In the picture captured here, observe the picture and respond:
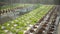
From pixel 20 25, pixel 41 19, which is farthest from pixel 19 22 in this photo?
pixel 41 19

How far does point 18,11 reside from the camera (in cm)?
213

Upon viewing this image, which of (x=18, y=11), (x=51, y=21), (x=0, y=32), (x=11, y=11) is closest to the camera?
(x=0, y=32)

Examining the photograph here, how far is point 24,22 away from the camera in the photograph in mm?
2186

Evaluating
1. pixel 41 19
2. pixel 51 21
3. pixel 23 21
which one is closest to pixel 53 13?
pixel 51 21

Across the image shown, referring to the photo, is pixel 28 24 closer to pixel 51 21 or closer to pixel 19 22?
pixel 19 22

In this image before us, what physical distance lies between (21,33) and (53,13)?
100 cm

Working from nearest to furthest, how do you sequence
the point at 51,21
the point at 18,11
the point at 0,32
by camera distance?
the point at 0,32 < the point at 18,11 < the point at 51,21

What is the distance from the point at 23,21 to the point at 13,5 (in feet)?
1.08

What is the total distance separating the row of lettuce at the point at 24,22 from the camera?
1.89 m

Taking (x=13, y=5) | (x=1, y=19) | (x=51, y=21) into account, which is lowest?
(x=51, y=21)

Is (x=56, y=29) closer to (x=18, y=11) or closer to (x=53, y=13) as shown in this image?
(x=53, y=13)

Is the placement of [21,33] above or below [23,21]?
below

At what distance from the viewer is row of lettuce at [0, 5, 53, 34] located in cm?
189

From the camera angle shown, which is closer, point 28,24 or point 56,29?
point 28,24
